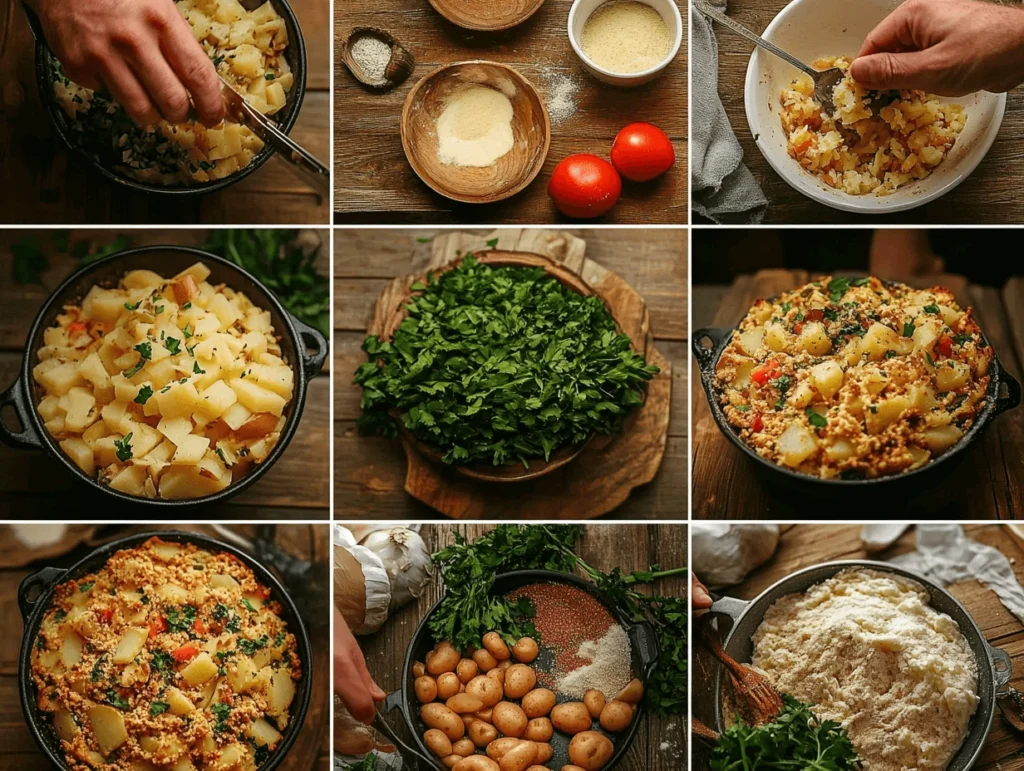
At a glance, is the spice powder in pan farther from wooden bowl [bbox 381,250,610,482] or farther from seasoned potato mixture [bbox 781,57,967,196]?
seasoned potato mixture [bbox 781,57,967,196]

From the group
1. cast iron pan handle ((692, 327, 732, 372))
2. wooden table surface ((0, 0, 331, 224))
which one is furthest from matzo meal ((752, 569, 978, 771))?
wooden table surface ((0, 0, 331, 224))

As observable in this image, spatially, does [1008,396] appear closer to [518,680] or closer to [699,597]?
[699,597]

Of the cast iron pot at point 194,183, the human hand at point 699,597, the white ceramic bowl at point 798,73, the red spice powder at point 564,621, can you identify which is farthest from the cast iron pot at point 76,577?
the white ceramic bowl at point 798,73

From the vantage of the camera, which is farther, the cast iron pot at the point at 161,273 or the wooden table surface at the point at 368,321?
the wooden table surface at the point at 368,321

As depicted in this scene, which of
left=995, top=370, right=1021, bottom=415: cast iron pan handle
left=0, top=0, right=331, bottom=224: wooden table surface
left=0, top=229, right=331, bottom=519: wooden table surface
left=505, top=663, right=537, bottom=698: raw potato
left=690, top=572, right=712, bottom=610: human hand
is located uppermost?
left=0, top=0, right=331, bottom=224: wooden table surface

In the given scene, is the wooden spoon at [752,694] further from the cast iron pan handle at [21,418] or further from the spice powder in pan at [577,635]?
the cast iron pan handle at [21,418]

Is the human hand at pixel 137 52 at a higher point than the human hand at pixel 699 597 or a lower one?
higher

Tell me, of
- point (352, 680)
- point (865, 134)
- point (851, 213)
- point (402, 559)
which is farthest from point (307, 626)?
point (865, 134)
